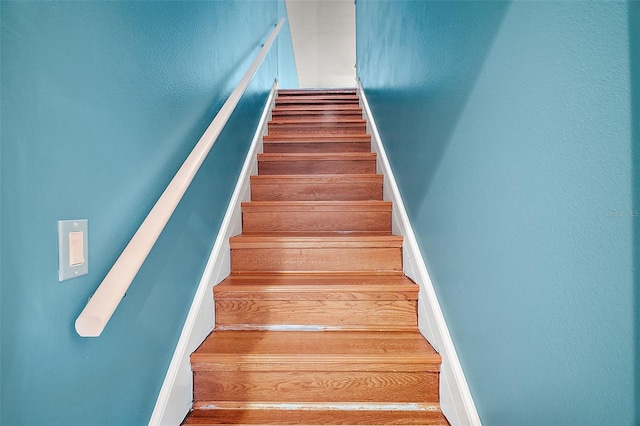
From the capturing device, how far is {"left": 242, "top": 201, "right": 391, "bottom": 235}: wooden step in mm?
1664

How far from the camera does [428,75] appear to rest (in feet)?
3.92

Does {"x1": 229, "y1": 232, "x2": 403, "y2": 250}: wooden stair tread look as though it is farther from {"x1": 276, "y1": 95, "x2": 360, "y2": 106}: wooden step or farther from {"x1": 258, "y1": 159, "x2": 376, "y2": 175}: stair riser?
{"x1": 276, "y1": 95, "x2": 360, "y2": 106}: wooden step

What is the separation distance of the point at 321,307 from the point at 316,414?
0.35 metres

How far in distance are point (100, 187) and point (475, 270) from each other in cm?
92

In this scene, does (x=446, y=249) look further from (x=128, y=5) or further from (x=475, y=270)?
(x=128, y=5)

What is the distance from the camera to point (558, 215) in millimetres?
556

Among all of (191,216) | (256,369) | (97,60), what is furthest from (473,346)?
(97,60)

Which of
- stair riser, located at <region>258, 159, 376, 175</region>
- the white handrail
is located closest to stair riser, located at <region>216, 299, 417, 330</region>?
the white handrail

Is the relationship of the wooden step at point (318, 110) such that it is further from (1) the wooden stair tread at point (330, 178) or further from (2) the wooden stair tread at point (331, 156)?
(1) the wooden stair tread at point (330, 178)

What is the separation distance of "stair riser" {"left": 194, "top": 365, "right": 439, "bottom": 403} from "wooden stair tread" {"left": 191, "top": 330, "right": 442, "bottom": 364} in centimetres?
4

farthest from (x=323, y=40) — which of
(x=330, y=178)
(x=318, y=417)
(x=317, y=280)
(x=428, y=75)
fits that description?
(x=318, y=417)

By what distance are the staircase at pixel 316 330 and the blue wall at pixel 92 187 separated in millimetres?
212

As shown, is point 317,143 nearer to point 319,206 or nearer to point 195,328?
point 319,206

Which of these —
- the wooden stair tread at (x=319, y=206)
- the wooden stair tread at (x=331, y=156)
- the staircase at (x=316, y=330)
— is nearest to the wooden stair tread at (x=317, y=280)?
the staircase at (x=316, y=330)
